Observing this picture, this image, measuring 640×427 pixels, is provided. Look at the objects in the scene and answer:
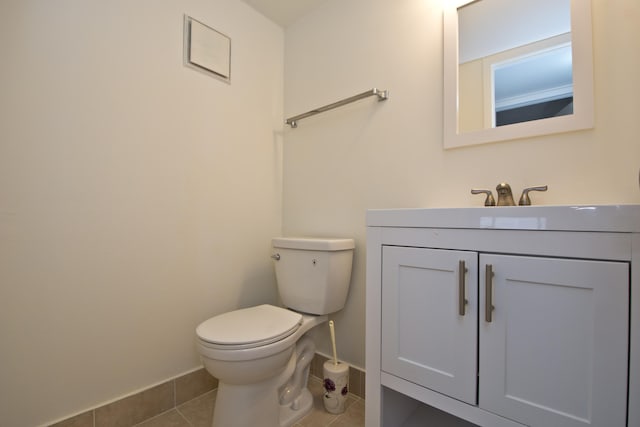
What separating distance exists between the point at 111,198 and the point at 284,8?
1394mm

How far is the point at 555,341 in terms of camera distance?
2.27ft

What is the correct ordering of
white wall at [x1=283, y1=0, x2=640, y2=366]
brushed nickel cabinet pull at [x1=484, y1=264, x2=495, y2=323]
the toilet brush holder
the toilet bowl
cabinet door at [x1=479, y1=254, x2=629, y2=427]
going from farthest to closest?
1. the toilet brush holder
2. the toilet bowl
3. white wall at [x1=283, y1=0, x2=640, y2=366]
4. brushed nickel cabinet pull at [x1=484, y1=264, x2=495, y2=323]
5. cabinet door at [x1=479, y1=254, x2=629, y2=427]

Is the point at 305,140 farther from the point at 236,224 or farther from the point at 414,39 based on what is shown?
the point at 414,39

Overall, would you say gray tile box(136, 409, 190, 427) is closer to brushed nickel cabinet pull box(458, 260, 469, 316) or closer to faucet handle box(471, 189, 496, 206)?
brushed nickel cabinet pull box(458, 260, 469, 316)

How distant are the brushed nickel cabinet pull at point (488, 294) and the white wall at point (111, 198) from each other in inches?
47.2

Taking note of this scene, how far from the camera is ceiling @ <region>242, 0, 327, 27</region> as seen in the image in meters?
1.64

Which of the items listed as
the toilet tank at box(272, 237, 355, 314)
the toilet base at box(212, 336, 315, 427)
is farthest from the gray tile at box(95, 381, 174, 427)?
the toilet tank at box(272, 237, 355, 314)

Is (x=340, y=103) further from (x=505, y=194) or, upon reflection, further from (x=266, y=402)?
(x=266, y=402)

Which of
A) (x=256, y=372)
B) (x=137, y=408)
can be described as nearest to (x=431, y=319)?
(x=256, y=372)

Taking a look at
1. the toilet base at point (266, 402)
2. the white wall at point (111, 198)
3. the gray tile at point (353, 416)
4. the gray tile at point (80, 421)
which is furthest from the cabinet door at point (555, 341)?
the gray tile at point (80, 421)

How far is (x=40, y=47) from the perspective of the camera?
3.35ft

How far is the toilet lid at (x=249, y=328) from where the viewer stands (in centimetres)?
99

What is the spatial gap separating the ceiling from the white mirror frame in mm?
835

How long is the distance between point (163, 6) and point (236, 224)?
1.06 meters
